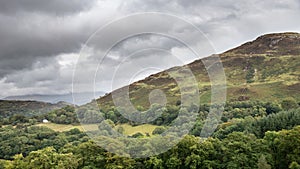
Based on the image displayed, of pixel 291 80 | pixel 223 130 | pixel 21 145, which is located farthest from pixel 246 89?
pixel 21 145

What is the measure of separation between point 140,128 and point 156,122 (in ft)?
33.0

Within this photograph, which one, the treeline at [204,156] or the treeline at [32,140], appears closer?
the treeline at [204,156]

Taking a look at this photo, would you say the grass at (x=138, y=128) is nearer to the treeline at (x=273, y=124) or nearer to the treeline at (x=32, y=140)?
the treeline at (x=32, y=140)

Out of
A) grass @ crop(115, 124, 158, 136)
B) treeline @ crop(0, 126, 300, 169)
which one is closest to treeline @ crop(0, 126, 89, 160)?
grass @ crop(115, 124, 158, 136)

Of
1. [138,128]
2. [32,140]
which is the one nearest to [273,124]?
[138,128]

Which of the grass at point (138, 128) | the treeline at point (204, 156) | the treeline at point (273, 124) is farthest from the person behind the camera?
the grass at point (138, 128)

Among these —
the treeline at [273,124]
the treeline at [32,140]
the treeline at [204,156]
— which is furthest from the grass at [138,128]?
the treeline at [204,156]

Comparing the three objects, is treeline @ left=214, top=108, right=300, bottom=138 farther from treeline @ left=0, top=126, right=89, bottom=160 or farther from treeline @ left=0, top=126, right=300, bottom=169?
treeline @ left=0, top=126, right=89, bottom=160

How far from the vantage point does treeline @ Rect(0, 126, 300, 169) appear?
4953 cm

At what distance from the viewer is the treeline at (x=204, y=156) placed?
163 feet

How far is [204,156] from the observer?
53156mm

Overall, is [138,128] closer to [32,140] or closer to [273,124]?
[32,140]

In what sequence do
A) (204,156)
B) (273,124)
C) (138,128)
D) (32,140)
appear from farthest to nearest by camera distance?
(32,140), (138,128), (273,124), (204,156)

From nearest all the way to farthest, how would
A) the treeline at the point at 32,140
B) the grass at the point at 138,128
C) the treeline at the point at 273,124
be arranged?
the treeline at the point at 273,124, the grass at the point at 138,128, the treeline at the point at 32,140
